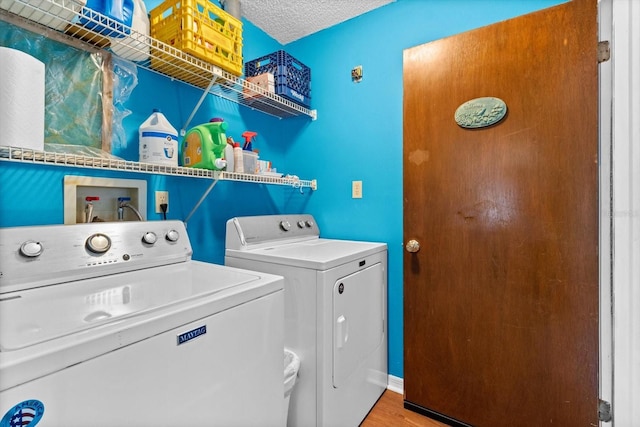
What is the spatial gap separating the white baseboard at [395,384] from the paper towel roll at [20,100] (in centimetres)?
216

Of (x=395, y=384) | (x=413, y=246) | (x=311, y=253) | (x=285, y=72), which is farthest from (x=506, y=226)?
(x=285, y=72)

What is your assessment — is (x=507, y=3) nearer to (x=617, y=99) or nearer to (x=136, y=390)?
(x=617, y=99)

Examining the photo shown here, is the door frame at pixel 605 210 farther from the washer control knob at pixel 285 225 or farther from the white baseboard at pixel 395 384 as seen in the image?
the washer control knob at pixel 285 225

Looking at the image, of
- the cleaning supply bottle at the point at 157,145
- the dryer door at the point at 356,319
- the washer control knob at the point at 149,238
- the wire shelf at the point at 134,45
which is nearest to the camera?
the wire shelf at the point at 134,45

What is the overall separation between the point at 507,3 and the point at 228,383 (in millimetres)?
2250

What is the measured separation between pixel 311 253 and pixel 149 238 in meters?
0.76

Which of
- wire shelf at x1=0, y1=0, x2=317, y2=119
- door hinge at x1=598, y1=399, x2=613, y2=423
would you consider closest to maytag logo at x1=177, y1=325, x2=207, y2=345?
wire shelf at x1=0, y1=0, x2=317, y2=119

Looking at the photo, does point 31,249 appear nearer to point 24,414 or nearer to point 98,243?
point 98,243

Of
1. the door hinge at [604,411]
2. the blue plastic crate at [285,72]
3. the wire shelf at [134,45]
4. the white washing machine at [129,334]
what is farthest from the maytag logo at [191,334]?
the door hinge at [604,411]

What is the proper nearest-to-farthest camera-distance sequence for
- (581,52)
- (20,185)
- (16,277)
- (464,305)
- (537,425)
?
(16,277)
(20,185)
(581,52)
(537,425)
(464,305)

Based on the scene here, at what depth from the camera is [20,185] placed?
3.94 ft

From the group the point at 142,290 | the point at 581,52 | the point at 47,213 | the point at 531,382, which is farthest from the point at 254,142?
the point at 531,382

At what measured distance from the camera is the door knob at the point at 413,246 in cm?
180

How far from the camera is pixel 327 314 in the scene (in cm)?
141
